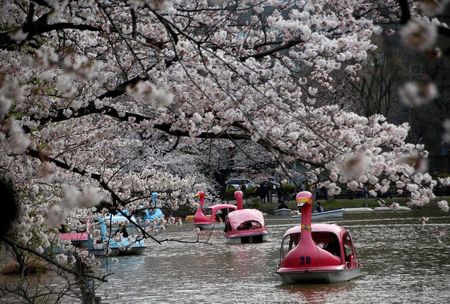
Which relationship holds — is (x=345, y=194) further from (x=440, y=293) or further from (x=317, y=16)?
(x=317, y=16)

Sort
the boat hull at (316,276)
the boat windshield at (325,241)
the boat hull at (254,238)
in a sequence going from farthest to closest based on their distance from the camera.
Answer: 1. the boat hull at (254,238)
2. the boat windshield at (325,241)
3. the boat hull at (316,276)

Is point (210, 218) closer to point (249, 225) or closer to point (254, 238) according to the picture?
point (249, 225)

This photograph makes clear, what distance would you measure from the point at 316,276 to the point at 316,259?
35 centimetres

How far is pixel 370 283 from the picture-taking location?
15.9 m

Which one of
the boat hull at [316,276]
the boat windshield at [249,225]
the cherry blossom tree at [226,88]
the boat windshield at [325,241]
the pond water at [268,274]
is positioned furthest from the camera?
the boat windshield at [249,225]

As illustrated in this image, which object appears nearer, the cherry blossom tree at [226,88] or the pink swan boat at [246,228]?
the cherry blossom tree at [226,88]

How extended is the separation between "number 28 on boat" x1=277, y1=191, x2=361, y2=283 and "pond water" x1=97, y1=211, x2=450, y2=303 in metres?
0.24

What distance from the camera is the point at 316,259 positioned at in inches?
655

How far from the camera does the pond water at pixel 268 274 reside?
14.6 meters

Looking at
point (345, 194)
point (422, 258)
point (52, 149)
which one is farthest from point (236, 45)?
point (345, 194)

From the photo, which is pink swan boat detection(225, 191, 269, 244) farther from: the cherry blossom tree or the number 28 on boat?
the cherry blossom tree

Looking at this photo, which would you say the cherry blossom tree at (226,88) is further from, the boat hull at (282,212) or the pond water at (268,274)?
the boat hull at (282,212)

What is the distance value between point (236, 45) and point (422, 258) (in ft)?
42.1

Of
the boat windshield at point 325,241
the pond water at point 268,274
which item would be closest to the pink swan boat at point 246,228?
the pond water at point 268,274
